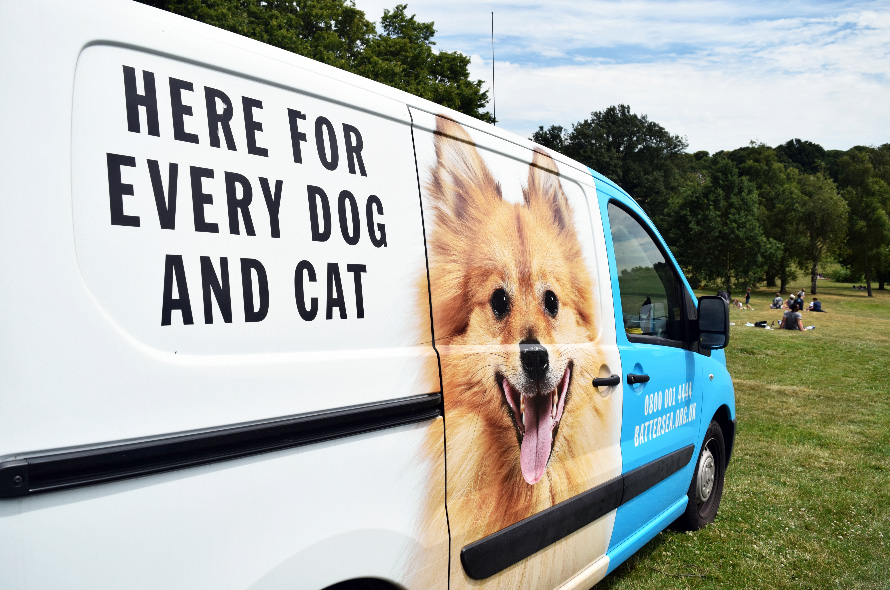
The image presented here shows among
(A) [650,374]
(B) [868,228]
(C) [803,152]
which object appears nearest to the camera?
(A) [650,374]

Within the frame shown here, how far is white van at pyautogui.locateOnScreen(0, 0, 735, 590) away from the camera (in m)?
1.29

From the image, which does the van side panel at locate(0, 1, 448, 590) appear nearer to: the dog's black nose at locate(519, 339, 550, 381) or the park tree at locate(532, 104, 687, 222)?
the dog's black nose at locate(519, 339, 550, 381)

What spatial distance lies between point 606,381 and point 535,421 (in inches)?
21.4

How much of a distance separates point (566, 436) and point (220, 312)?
1546mm

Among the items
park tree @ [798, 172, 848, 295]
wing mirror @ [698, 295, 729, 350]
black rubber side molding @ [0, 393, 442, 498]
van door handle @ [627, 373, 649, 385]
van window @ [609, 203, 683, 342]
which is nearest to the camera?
black rubber side molding @ [0, 393, 442, 498]

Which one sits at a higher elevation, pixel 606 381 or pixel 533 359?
pixel 533 359

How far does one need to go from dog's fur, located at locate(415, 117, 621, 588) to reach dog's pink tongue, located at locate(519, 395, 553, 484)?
10mm

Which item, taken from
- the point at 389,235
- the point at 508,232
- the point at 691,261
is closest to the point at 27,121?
the point at 389,235

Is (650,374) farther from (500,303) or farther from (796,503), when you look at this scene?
(796,503)

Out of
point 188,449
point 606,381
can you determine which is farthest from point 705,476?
point 188,449

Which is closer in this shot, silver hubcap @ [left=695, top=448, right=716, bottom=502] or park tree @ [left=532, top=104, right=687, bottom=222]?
silver hubcap @ [left=695, top=448, right=716, bottom=502]

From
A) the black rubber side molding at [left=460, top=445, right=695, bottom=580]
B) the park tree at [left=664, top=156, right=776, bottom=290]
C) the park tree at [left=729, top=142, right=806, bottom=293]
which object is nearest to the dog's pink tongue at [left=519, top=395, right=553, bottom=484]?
the black rubber side molding at [left=460, top=445, right=695, bottom=580]

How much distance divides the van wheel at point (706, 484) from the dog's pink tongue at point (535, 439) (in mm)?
1973

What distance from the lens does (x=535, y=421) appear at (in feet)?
8.06
